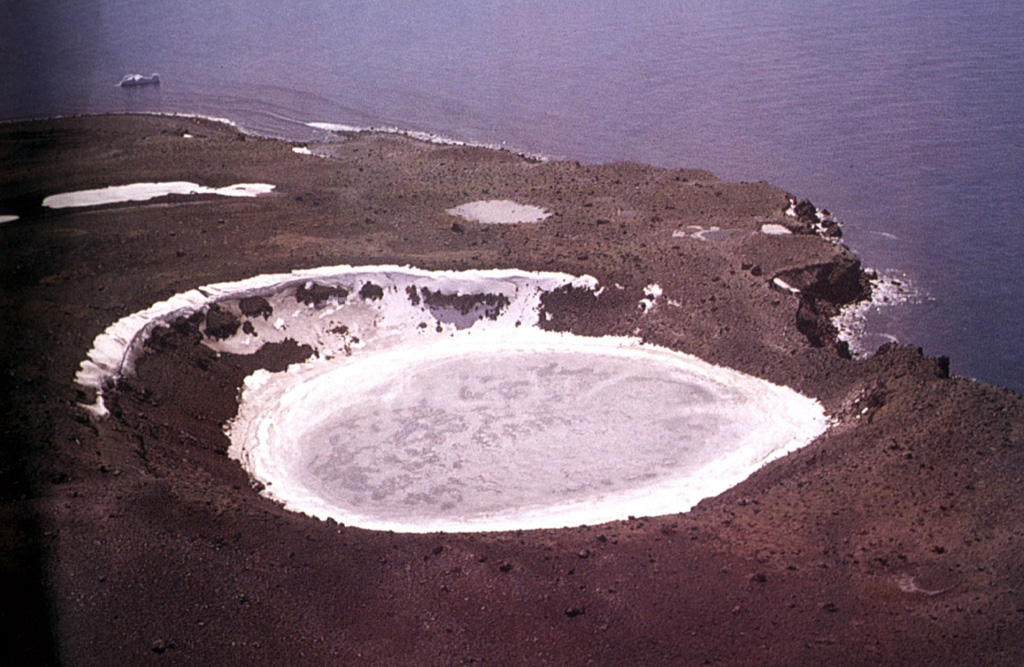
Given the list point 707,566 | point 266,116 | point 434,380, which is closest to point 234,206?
point 434,380

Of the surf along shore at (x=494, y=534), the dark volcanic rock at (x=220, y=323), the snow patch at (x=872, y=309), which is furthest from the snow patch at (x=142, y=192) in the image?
the snow patch at (x=872, y=309)

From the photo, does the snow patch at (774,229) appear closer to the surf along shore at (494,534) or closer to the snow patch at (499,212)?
the surf along shore at (494,534)

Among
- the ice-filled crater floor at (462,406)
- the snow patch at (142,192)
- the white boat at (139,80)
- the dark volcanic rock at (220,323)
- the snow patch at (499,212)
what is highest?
the white boat at (139,80)

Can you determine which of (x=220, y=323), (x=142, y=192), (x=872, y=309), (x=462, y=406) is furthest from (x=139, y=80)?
(x=872, y=309)

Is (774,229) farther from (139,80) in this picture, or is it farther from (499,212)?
(139,80)

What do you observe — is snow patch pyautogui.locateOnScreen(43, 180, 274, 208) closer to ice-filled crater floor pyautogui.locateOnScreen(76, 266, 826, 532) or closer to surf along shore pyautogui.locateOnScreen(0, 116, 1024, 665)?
surf along shore pyautogui.locateOnScreen(0, 116, 1024, 665)

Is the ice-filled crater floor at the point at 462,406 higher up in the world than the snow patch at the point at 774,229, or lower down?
lower down

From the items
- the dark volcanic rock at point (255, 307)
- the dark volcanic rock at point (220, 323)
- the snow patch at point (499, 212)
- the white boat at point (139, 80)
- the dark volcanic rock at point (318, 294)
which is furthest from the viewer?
the white boat at point (139, 80)

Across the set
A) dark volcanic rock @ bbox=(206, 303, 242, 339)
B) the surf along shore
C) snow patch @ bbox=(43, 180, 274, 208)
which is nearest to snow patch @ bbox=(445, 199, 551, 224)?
the surf along shore
